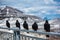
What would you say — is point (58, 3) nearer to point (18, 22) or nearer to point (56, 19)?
point (56, 19)

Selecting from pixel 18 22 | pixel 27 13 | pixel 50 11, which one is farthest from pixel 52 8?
pixel 18 22

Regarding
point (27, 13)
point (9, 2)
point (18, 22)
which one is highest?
point (9, 2)

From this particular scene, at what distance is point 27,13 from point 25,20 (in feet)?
0.59

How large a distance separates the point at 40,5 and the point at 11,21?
3.01ft

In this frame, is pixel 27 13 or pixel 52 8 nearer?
pixel 52 8

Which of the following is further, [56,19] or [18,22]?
[18,22]

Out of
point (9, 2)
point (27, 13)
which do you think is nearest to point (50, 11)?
point (27, 13)

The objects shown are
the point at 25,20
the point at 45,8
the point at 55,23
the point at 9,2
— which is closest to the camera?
the point at 55,23

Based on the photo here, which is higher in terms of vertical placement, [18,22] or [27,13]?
A: [27,13]

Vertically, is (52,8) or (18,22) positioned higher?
(52,8)

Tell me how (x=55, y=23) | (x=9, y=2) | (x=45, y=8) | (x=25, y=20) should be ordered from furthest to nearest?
(x=9, y=2)
(x=25, y=20)
(x=45, y=8)
(x=55, y=23)

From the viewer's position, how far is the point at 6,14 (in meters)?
4.07

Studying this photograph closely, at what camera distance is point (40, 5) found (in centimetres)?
348

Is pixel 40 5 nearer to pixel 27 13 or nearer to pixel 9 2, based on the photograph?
pixel 27 13
